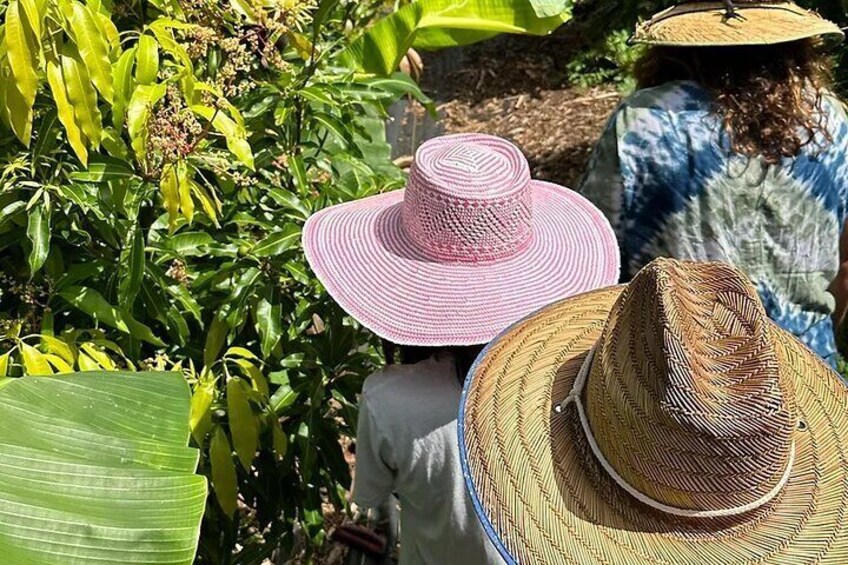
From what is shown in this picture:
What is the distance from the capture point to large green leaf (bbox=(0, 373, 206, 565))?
1.05m

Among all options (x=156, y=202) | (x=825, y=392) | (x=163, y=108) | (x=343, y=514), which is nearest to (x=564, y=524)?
(x=825, y=392)

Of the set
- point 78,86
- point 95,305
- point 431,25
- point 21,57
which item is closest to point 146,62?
point 78,86

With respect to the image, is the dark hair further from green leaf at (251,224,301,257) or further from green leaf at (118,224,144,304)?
green leaf at (118,224,144,304)

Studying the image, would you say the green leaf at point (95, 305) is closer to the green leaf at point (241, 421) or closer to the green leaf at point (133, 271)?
the green leaf at point (133, 271)

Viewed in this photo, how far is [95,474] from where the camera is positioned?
1.17 meters

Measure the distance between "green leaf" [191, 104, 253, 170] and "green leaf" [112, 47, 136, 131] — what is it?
0.39 feet

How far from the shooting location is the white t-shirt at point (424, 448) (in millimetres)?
1608

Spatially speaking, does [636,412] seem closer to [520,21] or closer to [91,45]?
[91,45]

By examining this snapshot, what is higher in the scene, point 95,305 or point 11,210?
point 11,210

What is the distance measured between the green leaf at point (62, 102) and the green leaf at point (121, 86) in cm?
11

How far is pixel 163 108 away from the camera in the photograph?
1.76 meters

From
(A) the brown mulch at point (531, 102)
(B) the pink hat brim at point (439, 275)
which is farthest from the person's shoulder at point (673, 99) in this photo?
(A) the brown mulch at point (531, 102)

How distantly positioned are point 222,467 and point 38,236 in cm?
61

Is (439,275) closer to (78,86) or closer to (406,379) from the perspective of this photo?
(406,379)
